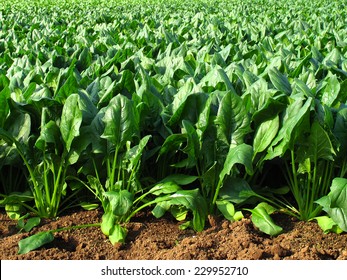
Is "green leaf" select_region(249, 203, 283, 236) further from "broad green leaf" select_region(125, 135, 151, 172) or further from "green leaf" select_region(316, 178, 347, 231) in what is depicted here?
"broad green leaf" select_region(125, 135, 151, 172)

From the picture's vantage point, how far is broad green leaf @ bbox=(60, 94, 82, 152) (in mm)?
3127

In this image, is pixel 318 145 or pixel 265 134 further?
pixel 265 134

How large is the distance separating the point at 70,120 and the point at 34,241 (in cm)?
73

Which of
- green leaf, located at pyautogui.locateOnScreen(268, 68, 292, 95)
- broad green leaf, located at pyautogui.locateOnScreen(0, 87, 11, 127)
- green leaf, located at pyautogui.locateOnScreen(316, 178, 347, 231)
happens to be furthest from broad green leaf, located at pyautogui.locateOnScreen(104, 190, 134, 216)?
green leaf, located at pyautogui.locateOnScreen(268, 68, 292, 95)

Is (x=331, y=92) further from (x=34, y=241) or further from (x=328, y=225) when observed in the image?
(x=34, y=241)

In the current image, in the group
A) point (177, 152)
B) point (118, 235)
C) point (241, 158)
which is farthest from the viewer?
point (177, 152)

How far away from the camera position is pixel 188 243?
2.94m

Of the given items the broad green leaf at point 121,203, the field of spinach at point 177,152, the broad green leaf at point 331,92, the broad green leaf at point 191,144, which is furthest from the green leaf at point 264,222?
the broad green leaf at point 331,92

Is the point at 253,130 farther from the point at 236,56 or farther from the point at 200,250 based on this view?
the point at 236,56

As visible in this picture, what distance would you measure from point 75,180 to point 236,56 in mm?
2399

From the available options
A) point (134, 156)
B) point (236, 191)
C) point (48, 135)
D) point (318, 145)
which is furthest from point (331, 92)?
point (48, 135)

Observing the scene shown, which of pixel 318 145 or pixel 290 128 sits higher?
pixel 290 128

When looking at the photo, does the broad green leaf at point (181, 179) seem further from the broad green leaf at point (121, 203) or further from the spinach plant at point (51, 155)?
the spinach plant at point (51, 155)

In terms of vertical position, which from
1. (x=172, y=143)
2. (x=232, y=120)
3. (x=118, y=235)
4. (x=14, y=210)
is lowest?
(x=14, y=210)
